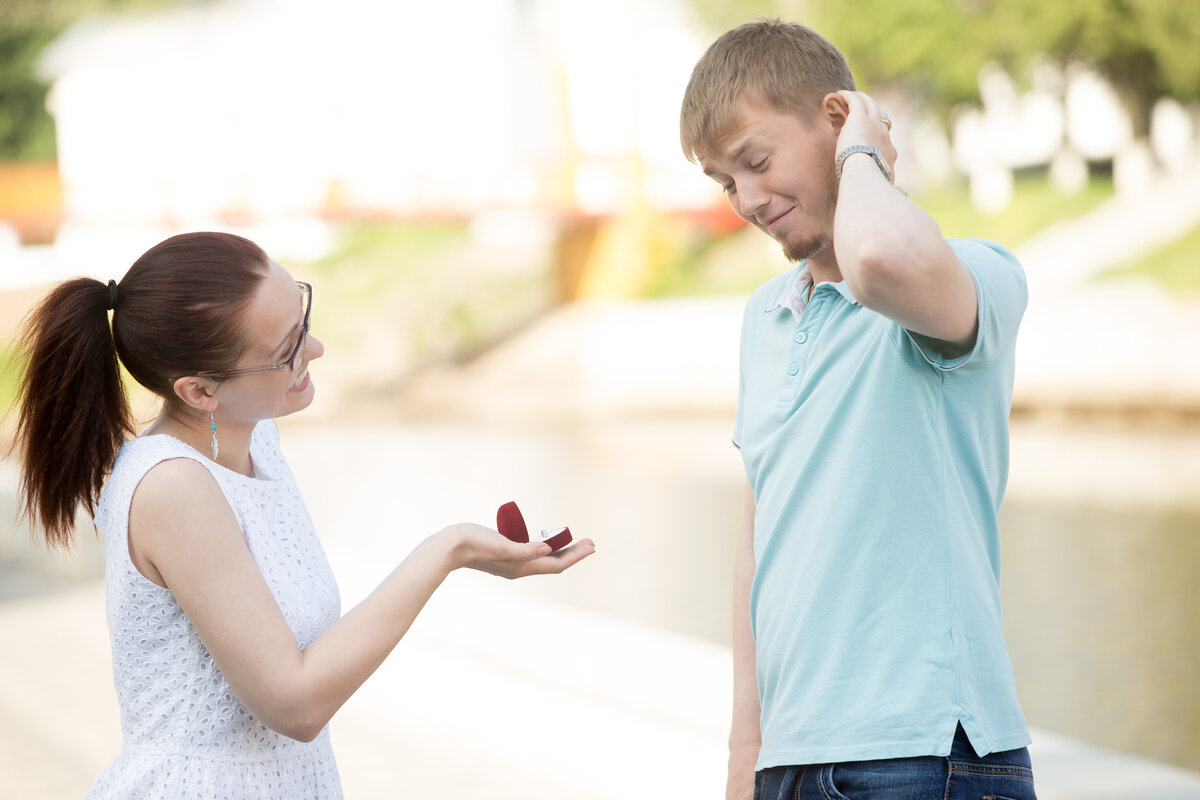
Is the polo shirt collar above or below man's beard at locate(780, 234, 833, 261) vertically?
below

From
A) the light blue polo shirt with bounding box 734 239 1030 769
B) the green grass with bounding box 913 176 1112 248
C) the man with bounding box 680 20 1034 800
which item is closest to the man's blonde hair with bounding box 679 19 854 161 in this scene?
the man with bounding box 680 20 1034 800

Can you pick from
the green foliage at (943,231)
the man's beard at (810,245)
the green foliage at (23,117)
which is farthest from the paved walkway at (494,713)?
the green foliage at (23,117)

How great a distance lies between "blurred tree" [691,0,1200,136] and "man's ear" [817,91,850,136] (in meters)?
18.9

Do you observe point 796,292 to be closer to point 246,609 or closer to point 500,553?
point 500,553

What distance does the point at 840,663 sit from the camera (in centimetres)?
152

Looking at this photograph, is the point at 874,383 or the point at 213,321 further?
the point at 213,321

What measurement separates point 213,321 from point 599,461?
13.3m

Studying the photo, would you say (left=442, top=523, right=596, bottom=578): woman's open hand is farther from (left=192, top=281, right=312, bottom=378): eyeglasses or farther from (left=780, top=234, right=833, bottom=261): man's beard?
(left=780, top=234, right=833, bottom=261): man's beard

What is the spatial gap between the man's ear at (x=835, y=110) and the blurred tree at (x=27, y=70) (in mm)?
32876

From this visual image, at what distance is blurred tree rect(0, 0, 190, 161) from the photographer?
1237 inches

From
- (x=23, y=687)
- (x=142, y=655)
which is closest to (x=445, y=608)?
(x=23, y=687)

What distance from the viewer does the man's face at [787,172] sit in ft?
5.32

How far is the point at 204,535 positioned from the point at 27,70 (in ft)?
114

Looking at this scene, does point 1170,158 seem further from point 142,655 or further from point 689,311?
point 142,655
